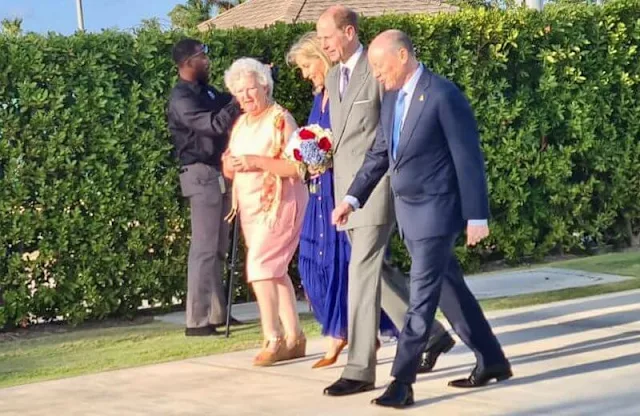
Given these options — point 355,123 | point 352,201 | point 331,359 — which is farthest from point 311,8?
point 352,201

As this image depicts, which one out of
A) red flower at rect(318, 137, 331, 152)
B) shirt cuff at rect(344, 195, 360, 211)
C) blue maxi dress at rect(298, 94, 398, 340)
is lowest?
blue maxi dress at rect(298, 94, 398, 340)

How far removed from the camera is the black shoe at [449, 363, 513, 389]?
6755 millimetres

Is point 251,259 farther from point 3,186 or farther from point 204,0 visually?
point 204,0

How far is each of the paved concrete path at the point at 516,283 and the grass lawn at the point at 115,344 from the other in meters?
0.26

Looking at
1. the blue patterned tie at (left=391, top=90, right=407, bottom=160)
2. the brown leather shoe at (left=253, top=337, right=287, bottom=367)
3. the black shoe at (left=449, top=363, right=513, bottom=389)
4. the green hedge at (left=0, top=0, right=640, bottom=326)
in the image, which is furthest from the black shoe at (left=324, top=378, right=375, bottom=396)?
the green hedge at (left=0, top=0, right=640, bottom=326)

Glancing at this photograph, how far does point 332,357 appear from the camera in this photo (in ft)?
24.7

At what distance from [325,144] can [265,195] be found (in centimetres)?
64

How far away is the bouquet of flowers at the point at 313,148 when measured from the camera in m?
7.15

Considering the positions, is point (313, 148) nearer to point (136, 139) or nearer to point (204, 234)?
point (204, 234)

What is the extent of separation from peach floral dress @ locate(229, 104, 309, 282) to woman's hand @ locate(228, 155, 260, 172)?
0.05 meters

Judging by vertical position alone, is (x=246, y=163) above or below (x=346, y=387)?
above

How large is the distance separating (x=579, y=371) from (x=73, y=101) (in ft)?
15.1

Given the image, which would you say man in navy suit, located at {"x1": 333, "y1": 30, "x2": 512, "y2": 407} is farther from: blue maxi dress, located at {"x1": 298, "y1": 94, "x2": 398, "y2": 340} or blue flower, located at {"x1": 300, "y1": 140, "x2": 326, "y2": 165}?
blue maxi dress, located at {"x1": 298, "y1": 94, "x2": 398, "y2": 340}

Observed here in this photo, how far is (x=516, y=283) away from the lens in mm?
10945
